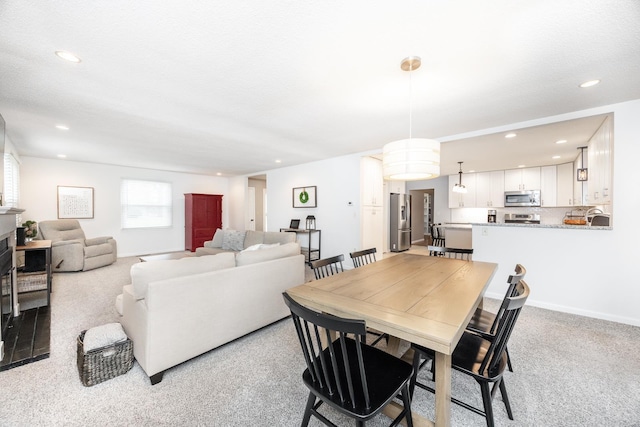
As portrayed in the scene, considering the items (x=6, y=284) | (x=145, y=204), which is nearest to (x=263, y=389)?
(x=6, y=284)

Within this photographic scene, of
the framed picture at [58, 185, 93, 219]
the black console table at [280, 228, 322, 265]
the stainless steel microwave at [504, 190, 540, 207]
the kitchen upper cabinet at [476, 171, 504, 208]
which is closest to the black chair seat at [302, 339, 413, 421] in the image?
the black console table at [280, 228, 322, 265]

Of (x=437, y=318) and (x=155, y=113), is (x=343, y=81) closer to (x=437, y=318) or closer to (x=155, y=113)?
(x=437, y=318)

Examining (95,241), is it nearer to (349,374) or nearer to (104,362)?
(104,362)

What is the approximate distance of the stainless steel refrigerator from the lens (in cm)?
748

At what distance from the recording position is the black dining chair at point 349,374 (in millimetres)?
1032

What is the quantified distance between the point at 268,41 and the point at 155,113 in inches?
83.0

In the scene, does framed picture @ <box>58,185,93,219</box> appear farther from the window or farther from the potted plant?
the potted plant

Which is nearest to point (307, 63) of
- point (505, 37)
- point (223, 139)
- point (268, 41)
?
point (268, 41)

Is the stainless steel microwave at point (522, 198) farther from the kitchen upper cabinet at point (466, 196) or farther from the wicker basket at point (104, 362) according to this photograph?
the wicker basket at point (104, 362)

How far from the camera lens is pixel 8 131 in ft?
12.2

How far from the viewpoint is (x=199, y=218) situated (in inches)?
299

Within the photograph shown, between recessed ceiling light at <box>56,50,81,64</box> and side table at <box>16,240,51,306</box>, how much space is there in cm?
258

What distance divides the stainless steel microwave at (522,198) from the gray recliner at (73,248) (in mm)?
9477

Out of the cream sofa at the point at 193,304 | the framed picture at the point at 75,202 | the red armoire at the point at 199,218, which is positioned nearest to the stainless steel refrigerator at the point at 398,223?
the red armoire at the point at 199,218
